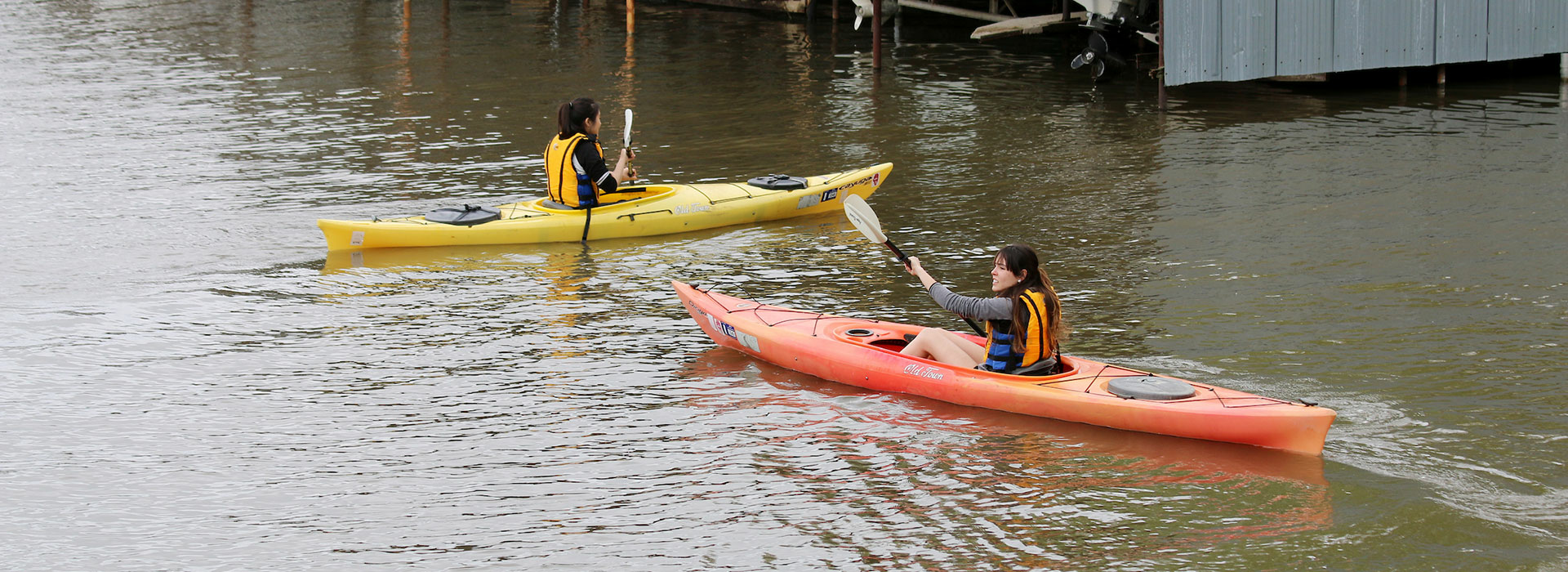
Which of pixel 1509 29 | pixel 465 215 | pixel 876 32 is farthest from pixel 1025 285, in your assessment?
pixel 876 32

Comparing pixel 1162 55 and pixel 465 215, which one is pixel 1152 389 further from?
pixel 1162 55

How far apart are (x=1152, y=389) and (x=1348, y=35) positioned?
10.3 meters

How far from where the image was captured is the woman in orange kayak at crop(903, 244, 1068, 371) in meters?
6.51

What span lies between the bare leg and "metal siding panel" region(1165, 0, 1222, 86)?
8852 mm

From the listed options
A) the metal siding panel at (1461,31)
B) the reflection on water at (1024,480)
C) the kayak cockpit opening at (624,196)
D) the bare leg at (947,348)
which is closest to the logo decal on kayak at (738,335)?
the reflection on water at (1024,480)

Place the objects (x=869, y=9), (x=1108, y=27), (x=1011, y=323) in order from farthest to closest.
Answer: (x=869, y=9) → (x=1108, y=27) → (x=1011, y=323)

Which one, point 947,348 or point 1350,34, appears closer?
point 947,348

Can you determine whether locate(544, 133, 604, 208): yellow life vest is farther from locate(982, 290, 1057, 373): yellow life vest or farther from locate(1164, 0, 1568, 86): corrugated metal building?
locate(1164, 0, 1568, 86): corrugated metal building

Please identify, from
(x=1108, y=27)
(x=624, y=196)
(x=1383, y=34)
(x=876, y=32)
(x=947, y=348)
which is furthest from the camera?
(x=876, y=32)

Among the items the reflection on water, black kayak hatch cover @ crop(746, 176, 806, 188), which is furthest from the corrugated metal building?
the reflection on water

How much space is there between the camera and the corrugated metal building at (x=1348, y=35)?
1480 cm

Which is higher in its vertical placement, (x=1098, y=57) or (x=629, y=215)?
(x=1098, y=57)

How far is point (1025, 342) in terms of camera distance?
263 inches

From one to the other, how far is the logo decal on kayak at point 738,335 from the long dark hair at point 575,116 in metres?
2.92
